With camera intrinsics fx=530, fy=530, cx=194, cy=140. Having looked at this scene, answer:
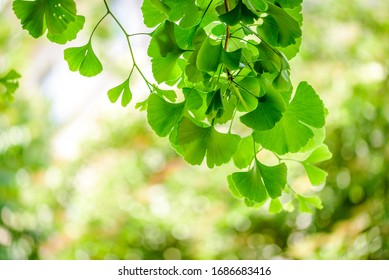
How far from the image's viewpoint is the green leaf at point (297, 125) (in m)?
0.34

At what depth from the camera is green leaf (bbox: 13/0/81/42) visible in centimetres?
33

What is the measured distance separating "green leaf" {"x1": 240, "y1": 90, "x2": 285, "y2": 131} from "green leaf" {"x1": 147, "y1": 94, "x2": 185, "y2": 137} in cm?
6

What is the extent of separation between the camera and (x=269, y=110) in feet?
1.06

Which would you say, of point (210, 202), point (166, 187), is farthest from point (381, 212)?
point (166, 187)

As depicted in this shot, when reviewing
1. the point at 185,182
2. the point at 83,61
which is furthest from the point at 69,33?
the point at 185,182

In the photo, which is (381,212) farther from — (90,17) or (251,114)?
(251,114)

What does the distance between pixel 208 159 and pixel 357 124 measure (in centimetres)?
223

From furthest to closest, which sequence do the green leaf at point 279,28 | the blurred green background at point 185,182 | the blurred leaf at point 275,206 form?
the blurred green background at point 185,182, the blurred leaf at point 275,206, the green leaf at point 279,28

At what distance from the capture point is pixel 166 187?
2619 millimetres

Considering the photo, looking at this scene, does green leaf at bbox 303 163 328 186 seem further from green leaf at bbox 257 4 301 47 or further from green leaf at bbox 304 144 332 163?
green leaf at bbox 257 4 301 47

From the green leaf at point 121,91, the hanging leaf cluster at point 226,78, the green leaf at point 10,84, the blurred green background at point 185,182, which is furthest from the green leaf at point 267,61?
the blurred green background at point 185,182

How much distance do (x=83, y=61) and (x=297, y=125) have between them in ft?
0.56

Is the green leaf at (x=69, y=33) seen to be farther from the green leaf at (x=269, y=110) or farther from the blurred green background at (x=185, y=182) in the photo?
the blurred green background at (x=185, y=182)
